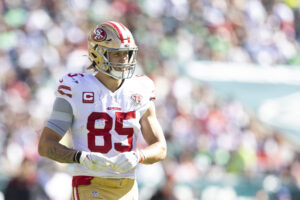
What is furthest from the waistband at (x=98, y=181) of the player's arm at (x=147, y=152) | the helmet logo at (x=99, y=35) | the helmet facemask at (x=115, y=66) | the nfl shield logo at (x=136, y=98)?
the helmet logo at (x=99, y=35)

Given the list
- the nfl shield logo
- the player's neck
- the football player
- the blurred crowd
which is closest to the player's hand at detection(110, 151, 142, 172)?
the football player

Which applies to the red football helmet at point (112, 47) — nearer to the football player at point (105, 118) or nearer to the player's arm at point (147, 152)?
the football player at point (105, 118)

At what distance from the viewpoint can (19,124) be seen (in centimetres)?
953

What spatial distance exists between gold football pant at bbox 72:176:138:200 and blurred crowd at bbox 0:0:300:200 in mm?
3411

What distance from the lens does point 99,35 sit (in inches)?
169

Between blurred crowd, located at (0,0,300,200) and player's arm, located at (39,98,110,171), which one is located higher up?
player's arm, located at (39,98,110,171)

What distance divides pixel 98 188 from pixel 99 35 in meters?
0.94

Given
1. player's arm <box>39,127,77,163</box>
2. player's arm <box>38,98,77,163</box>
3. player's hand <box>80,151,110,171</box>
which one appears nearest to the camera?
player's hand <box>80,151,110,171</box>

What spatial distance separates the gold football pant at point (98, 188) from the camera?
4164 mm

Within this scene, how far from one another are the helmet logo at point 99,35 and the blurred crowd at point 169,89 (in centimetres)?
353

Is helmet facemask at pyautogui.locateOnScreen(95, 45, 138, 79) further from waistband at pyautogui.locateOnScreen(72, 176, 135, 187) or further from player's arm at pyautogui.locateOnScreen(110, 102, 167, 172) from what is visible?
waistband at pyautogui.locateOnScreen(72, 176, 135, 187)

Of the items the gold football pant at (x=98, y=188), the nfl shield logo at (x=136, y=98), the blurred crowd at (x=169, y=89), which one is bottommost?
the blurred crowd at (x=169, y=89)

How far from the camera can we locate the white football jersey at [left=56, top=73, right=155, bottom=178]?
4.16 meters

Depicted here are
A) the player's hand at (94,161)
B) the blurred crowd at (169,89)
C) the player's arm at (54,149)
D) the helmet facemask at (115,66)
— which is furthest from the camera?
the blurred crowd at (169,89)
